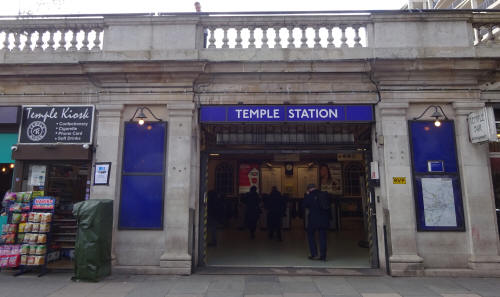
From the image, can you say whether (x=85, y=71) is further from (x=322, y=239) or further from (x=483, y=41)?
(x=483, y=41)

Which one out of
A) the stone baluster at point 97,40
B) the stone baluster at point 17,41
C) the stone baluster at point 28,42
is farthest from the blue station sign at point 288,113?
the stone baluster at point 17,41

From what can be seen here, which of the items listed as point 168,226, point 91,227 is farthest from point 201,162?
point 91,227

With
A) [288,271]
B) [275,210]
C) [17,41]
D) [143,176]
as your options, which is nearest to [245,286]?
[288,271]

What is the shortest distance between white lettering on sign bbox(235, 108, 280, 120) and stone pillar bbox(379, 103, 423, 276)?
2.41 m

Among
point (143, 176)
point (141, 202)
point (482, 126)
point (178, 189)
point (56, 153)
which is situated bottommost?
point (141, 202)

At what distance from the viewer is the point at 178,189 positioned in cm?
662

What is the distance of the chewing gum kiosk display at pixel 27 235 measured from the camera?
241 inches

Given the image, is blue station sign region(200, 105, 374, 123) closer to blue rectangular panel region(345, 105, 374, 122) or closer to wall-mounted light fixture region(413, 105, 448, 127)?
blue rectangular panel region(345, 105, 374, 122)

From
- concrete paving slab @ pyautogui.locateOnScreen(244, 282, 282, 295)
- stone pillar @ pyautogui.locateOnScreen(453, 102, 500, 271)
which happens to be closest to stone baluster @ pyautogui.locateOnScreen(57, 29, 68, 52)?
concrete paving slab @ pyautogui.locateOnScreen(244, 282, 282, 295)

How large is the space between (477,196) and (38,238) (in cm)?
925

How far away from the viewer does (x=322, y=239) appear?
748 cm

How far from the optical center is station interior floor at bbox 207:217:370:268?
717 centimetres

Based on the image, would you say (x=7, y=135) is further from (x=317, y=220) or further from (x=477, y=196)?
(x=477, y=196)

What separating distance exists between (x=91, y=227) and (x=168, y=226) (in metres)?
1.49
